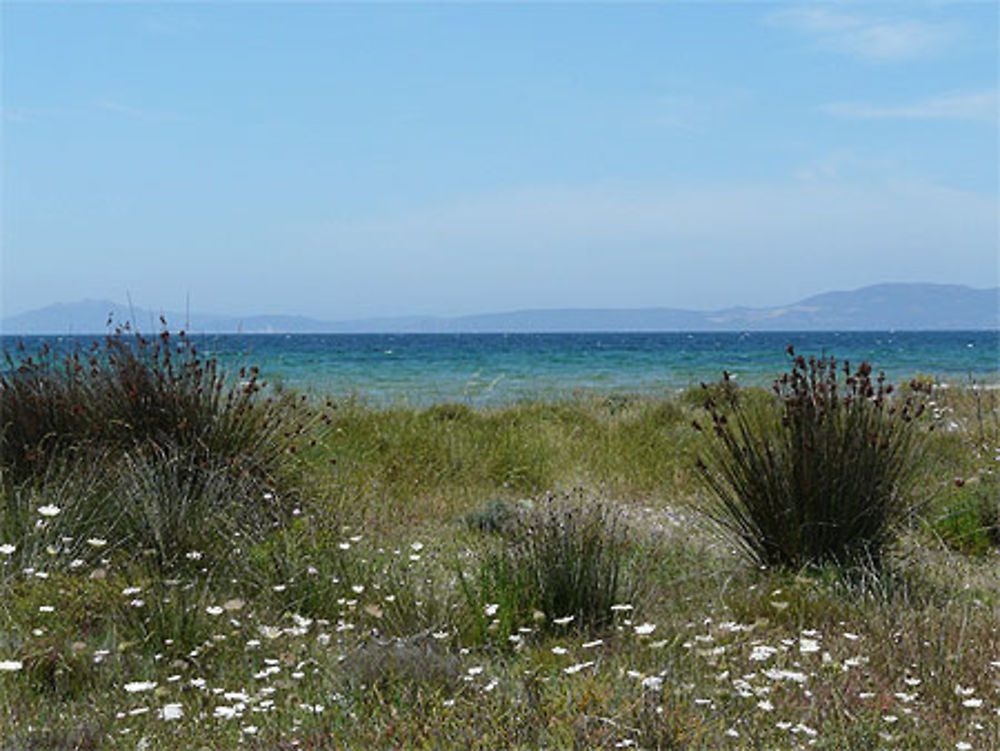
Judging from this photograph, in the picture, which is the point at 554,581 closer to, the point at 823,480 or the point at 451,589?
the point at 451,589

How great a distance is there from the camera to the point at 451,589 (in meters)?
5.53

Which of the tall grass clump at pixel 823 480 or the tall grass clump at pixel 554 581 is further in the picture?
the tall grass clump at pixel 823 480

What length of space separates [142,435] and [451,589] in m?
3.18

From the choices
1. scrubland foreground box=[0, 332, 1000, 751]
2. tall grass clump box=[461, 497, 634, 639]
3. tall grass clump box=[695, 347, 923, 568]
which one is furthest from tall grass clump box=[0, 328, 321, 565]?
tall grass clump box=[695, 347, 923, 568]

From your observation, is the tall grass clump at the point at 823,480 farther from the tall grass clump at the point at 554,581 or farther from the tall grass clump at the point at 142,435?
the tall grass clump at the point at 142,435

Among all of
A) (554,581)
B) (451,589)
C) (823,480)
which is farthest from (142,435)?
(823,480)

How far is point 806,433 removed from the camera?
6457mm

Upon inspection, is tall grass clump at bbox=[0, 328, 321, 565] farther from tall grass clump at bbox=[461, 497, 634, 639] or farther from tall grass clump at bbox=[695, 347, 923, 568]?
tall grass clump at bbox=[695, 347, 923, 568]

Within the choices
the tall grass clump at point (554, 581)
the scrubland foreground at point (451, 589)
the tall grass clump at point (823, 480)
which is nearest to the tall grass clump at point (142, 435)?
the scrubland foreground at point (451, 589)

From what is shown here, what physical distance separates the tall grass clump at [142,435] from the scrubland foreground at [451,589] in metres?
0.03

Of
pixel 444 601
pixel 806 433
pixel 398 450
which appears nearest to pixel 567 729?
pixel 444 601

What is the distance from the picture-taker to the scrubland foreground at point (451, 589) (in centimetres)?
368

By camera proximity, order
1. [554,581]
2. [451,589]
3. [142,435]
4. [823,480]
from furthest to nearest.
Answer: [142,435], [823,480], [451,589], [554,581]

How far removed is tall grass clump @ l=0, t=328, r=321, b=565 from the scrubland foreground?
0.03 metres
